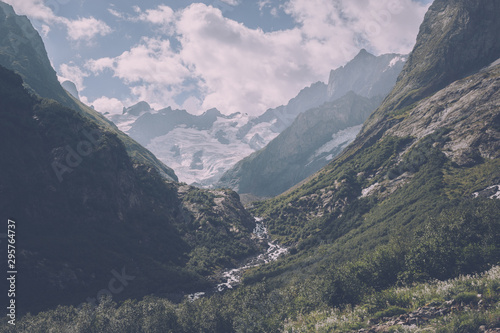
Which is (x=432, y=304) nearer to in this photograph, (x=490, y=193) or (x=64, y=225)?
(x=490, y=193)

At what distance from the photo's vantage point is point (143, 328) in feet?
265

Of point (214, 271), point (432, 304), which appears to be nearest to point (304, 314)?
point (432, 304)

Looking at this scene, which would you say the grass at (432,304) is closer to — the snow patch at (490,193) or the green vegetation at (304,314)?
the green vegetation at (304,314)

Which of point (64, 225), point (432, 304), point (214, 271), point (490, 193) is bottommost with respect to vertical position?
point (432, 304)

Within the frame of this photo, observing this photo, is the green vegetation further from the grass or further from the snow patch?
the snow patch

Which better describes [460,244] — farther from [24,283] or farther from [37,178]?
[37,178]

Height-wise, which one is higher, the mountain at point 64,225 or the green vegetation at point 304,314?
the mountain at point 64,225

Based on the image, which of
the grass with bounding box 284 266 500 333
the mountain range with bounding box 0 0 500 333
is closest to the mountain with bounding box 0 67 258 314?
the mountain range with bounding box 0 0 500 333

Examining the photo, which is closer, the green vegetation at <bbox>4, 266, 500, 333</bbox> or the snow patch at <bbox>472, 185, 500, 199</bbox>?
the green vegetation at <bbox>4, 266, 500, 333</bbox>

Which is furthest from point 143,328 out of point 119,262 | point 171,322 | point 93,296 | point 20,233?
point 20,233

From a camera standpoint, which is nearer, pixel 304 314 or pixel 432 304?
pixel 432 304

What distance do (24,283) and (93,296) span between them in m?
28.0

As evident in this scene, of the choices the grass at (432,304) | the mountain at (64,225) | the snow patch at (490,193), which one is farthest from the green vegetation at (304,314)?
the snow patch at (490,193)

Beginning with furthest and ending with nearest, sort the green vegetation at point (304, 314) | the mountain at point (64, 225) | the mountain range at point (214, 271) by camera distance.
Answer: the mountain at point (64, 225)
the mountain range at point (214, 271)
the green vegetation at point (304, 314)
